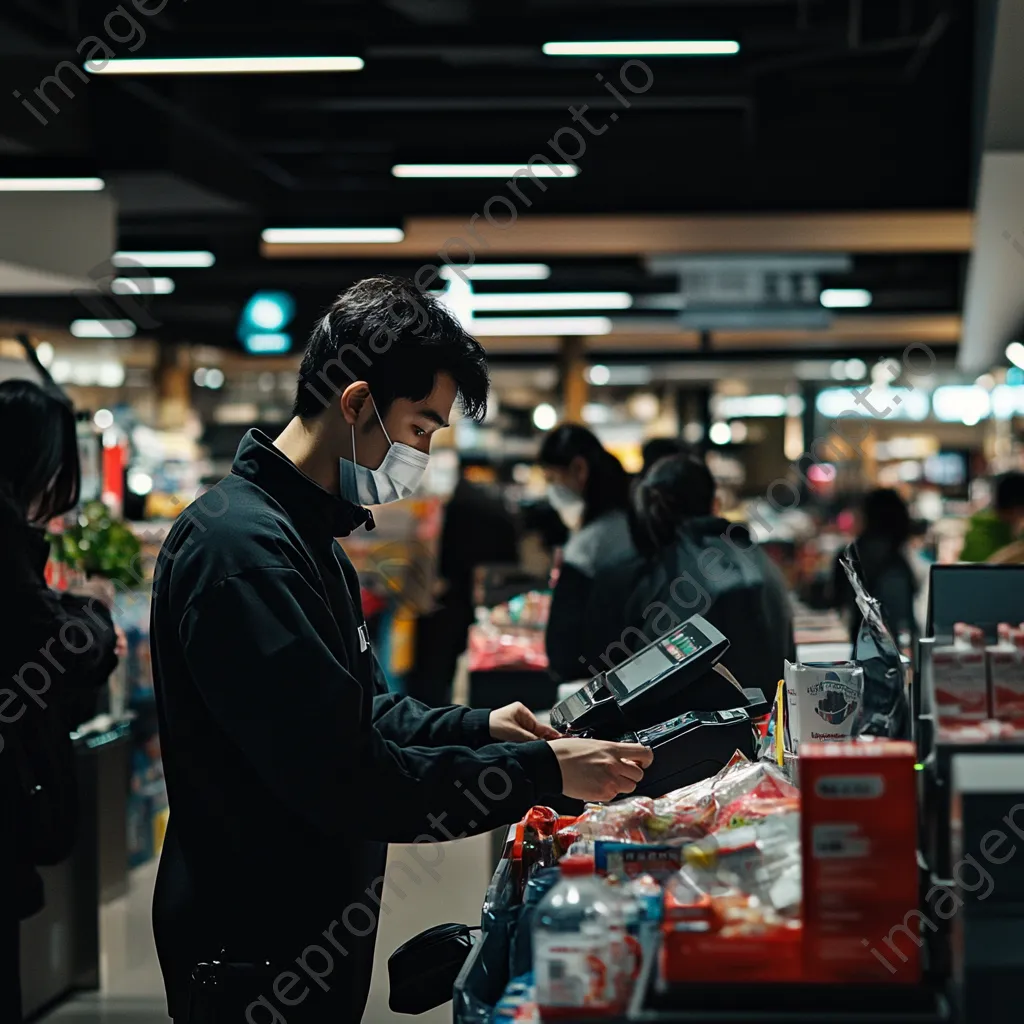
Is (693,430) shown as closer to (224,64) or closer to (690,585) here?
(224,64)

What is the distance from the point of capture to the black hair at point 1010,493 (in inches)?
312

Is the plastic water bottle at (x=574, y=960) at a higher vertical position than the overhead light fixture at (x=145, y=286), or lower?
lower

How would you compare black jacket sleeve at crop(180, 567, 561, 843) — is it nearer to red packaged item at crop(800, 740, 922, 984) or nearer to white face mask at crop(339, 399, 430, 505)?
white face mask at crop(339, 399, 430, 505)

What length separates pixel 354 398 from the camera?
2.14m

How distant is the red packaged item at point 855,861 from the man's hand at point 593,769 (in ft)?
1.59

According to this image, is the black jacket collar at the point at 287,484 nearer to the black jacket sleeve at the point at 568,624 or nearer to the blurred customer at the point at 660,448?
the black jacket sleeve at the point at 568,624

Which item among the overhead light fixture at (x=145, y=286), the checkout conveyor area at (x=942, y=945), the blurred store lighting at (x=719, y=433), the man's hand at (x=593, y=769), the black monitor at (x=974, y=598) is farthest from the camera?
the blurred store lighting at (x=719, y=433)

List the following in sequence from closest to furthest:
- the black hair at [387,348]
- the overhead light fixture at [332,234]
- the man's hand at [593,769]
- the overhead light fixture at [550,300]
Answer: the man's hand at [593,769] < the black hair at [387,348] < the overhead light fixture at [332,234] < the overhead light fixture at [550,300]

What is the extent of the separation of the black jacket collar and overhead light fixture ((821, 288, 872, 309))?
1222 centimetres

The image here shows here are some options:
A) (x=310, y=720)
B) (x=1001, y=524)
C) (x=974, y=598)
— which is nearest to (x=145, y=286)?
(x=1001, y=524)

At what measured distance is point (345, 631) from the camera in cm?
222

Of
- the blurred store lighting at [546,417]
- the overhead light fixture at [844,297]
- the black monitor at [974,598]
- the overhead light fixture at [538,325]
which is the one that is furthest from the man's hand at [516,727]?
the blurred store lighting at [546,417]

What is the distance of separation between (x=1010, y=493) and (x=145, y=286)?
29.9 feet

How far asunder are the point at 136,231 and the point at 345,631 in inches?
372
